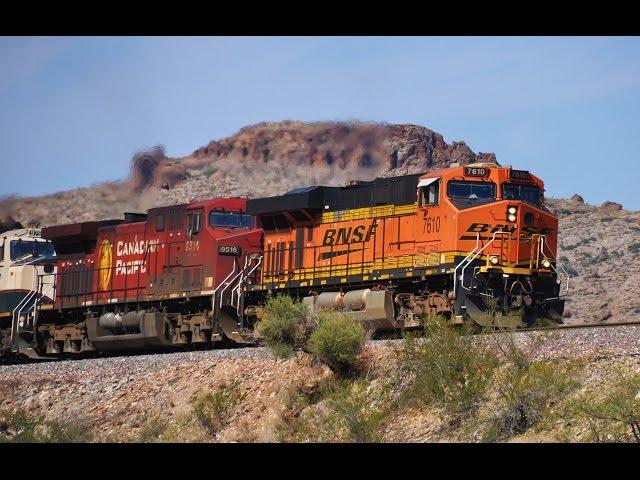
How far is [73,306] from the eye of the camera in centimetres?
2725

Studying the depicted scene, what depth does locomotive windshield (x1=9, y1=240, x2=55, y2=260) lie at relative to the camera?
1139 inches

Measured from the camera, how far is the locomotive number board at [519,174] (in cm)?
2006

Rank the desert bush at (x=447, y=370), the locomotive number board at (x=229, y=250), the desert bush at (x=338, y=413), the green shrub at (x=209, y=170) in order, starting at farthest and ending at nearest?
1. the green shrub at (x=209, y=170)
2. the locomotive number board at (x=229, y=250)
3. the desert bush at (x=338, y=413)
4. the desert bush at (x=447, y=370)

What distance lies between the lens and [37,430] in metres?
19.8

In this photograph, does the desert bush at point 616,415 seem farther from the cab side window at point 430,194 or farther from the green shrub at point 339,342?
the cab side window at point 430,194

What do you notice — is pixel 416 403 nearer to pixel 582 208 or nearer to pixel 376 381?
pixel 376 381

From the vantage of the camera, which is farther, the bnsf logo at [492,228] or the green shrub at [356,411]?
the bnsf logo at [492,228]

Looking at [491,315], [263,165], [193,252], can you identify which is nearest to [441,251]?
[491,315]

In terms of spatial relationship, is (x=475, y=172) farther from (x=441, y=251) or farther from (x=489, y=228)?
(x=441, y=251)

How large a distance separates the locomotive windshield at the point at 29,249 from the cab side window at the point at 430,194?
42.3ft

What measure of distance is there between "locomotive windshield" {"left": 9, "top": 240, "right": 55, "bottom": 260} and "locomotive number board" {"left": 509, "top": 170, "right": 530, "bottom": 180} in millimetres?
14181

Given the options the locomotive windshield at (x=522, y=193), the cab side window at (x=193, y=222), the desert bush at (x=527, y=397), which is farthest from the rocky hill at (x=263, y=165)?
the desert bush at (x=527, y=397)
